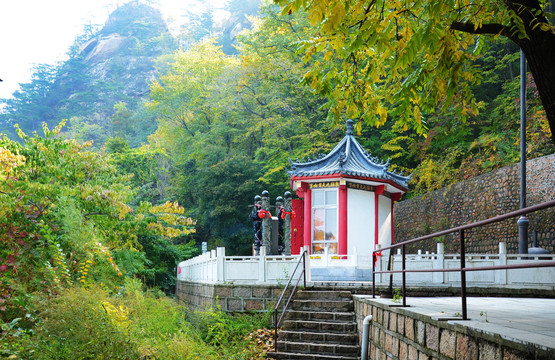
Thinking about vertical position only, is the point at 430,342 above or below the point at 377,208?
below

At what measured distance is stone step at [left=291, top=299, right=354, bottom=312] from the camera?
36.8ft

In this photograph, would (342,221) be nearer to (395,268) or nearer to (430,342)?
(395,268)

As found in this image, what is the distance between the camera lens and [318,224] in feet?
52.6

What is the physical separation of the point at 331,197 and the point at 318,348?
6629 mm

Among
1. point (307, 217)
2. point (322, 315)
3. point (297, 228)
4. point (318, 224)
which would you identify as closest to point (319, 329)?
point (322, 315)

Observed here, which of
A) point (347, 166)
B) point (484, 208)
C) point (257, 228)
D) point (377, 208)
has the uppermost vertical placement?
point (347, 166)

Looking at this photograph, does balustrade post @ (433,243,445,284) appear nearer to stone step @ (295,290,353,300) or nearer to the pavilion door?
stone step @ (295,290,353,300)

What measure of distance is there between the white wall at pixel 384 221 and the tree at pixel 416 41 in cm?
948

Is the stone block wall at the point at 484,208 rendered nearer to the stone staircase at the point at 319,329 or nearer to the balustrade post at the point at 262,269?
the stone staircase at the point at 319,329

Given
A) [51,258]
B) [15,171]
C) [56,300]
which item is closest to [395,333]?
[56,300]

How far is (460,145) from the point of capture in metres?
24.2

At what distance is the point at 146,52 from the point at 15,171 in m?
62.4

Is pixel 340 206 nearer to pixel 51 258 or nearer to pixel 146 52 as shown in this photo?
pixel 51 258

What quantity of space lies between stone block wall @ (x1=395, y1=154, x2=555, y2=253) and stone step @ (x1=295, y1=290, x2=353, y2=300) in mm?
7611
